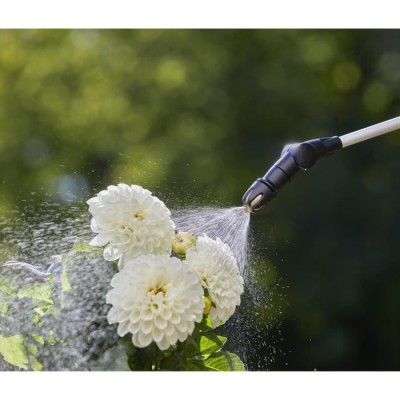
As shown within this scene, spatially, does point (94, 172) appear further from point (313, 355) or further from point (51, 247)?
point (51, 247)

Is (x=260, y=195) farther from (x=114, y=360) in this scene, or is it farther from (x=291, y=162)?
(x=114, y=360)

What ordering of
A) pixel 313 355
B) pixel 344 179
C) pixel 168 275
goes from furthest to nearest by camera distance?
pixel 344 179
pixel 313 355
pixel 168 275

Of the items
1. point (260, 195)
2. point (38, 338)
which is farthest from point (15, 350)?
point (260, 195)

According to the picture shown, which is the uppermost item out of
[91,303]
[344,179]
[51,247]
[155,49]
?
[155,49]

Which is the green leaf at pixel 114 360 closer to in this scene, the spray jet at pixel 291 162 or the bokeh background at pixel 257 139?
the spray jet at pixel 291 162

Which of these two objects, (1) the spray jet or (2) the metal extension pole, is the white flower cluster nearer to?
(1) the spray jet

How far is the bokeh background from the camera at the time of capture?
9.36 feet

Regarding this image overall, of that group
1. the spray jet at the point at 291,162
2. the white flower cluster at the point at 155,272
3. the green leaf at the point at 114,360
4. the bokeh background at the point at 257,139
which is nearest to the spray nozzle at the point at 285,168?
the spray jet at the point at 291,162

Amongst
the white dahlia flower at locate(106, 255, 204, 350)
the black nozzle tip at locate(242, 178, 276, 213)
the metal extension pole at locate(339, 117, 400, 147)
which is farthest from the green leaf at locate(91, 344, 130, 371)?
the metal extension pole at locate(339, 117, 400, 147)

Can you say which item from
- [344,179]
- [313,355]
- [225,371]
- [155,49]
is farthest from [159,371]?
[155,49]

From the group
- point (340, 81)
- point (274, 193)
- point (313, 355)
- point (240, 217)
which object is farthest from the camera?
point (340, 81)

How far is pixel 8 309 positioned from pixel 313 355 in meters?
2.14

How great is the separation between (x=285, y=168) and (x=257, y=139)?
215 cm

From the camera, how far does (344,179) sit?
3.01 meters
